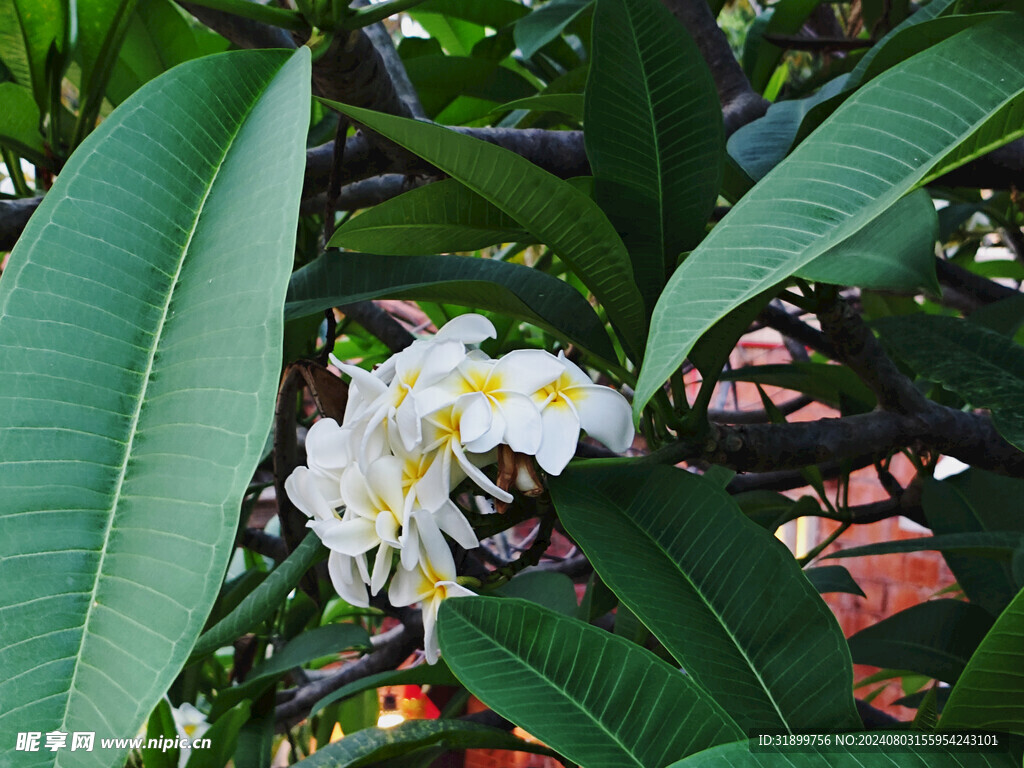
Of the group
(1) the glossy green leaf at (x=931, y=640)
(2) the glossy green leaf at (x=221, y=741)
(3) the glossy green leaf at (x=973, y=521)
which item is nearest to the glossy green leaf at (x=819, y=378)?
(3) the glossy green leaf at (x=973, y=521)

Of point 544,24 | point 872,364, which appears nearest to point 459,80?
point 544,24

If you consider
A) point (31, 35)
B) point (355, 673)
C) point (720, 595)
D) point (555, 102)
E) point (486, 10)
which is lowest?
point (355, 673)

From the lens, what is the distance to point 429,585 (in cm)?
42

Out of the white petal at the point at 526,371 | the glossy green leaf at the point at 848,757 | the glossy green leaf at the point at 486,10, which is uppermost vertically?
the glossy green leaf at the point at 486,10

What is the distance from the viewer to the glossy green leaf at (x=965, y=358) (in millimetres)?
527

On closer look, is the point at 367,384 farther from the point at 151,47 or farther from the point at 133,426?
the point at 151,47

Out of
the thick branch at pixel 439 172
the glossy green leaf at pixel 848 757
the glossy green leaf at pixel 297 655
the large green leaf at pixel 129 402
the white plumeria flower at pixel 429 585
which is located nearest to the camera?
the large green leaf at pixel 129 402

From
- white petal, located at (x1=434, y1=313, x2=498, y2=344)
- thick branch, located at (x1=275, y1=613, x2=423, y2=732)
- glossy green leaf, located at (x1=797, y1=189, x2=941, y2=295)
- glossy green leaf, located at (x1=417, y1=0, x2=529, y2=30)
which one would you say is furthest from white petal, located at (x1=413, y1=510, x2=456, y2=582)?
glossy green leaf, located at (x1=417, y1=0, x2=529, y2=30)

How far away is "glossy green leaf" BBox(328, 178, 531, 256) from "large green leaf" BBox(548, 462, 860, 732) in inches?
6.7

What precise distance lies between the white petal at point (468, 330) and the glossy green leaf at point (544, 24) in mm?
342

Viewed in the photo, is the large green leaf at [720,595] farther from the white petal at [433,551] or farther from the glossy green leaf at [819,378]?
the glossy green leaf at [819,378]

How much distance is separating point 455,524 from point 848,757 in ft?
0.67

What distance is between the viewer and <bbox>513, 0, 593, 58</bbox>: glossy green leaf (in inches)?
27.9

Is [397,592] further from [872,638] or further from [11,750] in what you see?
[872,638]
